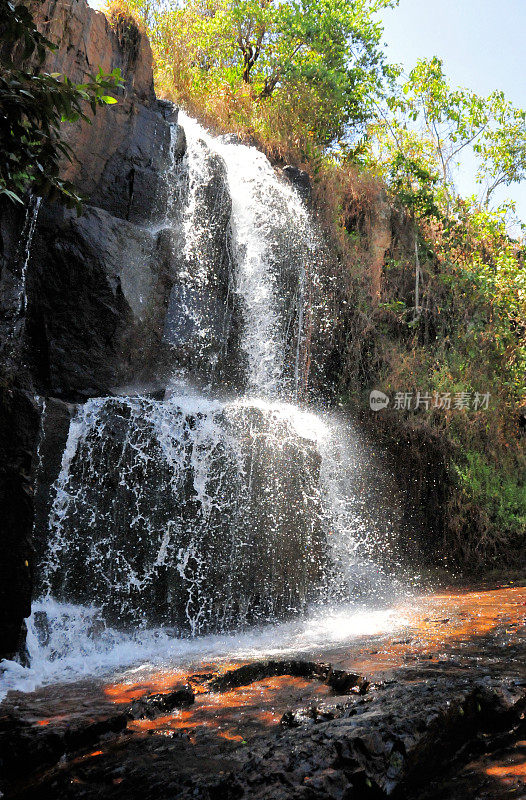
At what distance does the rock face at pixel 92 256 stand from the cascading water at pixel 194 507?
513mm

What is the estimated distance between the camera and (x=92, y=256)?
730 cm

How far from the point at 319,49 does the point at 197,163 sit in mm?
6756

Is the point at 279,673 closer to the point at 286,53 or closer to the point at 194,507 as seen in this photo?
the point at 194,507

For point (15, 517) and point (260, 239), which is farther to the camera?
point (260, 239)

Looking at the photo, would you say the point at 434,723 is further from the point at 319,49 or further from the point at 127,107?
the point at 319,49

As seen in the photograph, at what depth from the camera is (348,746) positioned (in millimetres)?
2107

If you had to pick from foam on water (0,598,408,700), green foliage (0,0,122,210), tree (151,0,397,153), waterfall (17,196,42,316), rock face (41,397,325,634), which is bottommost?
foam on water (0,598,408,700)

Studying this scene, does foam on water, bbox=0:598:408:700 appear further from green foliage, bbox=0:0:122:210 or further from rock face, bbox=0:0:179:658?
green foliage, bbox=0:0:122:210

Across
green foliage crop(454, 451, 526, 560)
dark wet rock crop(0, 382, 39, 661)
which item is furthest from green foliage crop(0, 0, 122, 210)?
green foliage crop(454, 451, 526, 560)

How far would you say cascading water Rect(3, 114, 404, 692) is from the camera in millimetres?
5410

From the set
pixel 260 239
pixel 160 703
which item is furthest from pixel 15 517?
pixel 260 239

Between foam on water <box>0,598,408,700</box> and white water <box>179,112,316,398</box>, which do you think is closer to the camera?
foam on water <box>0,598,408,700</box>

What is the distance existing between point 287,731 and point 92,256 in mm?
6152

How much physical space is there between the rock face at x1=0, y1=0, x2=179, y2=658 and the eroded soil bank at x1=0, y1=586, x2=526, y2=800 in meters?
2.97
